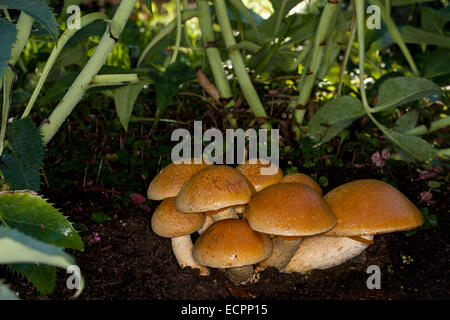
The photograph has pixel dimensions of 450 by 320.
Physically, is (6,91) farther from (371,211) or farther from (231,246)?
(371,211)

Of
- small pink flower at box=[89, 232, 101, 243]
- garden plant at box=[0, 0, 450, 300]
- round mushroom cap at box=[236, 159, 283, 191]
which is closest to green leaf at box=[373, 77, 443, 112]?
garden plant at box=[0, 0, 450, 300]

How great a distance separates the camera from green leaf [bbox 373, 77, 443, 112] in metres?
1.49

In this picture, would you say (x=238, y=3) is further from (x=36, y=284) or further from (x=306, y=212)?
(x=36, y=284)

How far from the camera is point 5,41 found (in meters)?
0.91

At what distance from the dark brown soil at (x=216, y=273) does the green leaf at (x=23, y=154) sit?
1.00 feet

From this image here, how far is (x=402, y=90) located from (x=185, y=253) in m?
0.81

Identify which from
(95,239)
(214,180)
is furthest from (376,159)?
(95,239)

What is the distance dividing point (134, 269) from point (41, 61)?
3.36ft

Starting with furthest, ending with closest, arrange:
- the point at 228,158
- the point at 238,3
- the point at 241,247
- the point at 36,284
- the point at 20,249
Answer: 1. the point at 238,3
2. the point at 228,158
3. the point at 241,247
4. the point at 36,284
5. the point at 20,249

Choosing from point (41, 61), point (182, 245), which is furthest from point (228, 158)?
point (41, 61)

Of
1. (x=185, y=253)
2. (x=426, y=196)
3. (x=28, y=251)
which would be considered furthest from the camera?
(x=426, y=196)

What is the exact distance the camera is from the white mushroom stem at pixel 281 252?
4.39ft

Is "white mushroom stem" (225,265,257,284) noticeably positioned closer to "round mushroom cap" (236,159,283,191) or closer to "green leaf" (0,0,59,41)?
"round mushroom cap" (236,159,283,191)

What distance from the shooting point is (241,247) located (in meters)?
1.23
